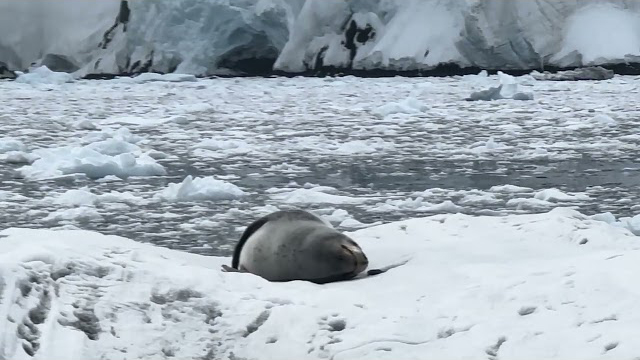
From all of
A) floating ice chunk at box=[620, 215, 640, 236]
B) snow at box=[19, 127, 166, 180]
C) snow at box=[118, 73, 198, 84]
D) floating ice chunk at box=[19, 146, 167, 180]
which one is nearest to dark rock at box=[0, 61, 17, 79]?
snow at box=[118, 73, 198, 84]

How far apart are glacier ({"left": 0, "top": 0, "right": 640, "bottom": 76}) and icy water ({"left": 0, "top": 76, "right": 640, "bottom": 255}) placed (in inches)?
248

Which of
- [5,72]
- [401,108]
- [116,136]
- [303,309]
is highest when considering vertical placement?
[303,309]

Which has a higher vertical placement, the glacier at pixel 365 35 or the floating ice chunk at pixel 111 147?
the floating ice chunk at pixel 111 147

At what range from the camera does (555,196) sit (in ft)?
16.8

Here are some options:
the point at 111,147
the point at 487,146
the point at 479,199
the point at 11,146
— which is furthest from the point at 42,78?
the point at 479,199

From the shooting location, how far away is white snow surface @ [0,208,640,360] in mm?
1842

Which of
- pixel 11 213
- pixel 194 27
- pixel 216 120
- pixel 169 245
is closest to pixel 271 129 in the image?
pixel 216 120

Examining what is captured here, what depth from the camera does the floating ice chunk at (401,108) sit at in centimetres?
1126

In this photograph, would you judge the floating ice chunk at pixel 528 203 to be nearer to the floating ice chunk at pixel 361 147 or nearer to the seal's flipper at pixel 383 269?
the seal's flipper at pixel 383 269

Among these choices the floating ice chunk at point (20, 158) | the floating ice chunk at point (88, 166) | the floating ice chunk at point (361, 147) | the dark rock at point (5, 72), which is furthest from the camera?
the dark rock at point (5, 72)

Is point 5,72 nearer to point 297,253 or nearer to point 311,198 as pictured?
point 311,198

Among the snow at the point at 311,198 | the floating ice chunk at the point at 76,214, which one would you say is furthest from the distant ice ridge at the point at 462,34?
the floating ice chunk at the point at 76,214

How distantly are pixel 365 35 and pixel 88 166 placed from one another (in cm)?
1729

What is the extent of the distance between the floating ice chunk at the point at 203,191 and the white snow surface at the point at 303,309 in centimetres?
269
